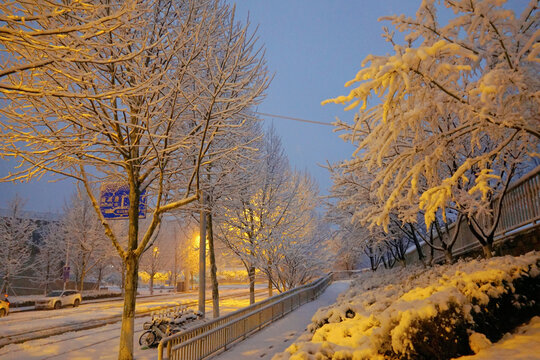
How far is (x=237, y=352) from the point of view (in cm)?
948

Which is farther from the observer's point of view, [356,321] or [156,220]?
[156,220]

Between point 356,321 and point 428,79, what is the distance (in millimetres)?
3823

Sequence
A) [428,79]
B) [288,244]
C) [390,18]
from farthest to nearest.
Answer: [288,244]
[390,18]
[428,79]

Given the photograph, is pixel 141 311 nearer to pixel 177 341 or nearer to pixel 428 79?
pixel 177 341

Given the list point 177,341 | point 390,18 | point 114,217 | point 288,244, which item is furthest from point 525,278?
point 288,244

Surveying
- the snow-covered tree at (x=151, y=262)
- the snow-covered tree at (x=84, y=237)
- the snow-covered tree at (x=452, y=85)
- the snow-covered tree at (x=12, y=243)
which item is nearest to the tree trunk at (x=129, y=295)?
the snow-covered tree at (x=452, y=85)

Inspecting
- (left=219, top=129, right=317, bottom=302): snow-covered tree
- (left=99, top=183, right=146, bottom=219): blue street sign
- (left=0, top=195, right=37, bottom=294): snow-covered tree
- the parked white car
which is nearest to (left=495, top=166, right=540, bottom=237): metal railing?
(left=219, top=129, right=317, bottom=302): snow-covered tree

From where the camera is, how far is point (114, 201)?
417 inches

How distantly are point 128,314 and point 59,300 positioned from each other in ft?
70.6

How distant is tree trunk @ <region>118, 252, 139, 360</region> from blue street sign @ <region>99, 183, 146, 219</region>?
8.21 ft

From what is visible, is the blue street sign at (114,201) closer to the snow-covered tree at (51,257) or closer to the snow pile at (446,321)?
the snow pile at (446,321)

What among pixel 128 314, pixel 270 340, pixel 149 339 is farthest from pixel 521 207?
pixel 149 339

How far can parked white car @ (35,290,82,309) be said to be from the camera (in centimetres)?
2431

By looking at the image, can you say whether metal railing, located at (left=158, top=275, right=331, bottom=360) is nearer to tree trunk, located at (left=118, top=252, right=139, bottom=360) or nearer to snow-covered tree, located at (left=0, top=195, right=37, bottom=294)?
tree trunk, located at (left=118, top=252, right=139, bottom=360)
